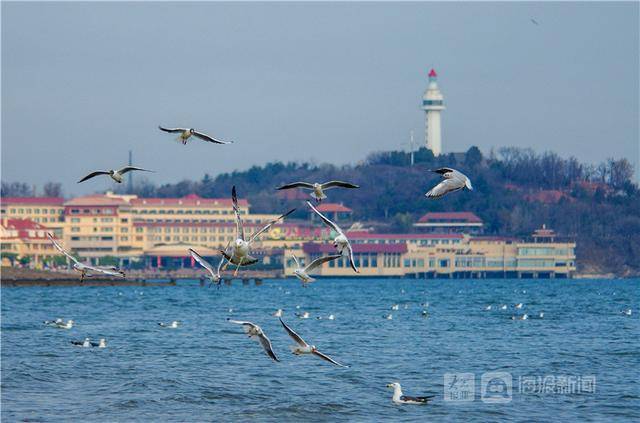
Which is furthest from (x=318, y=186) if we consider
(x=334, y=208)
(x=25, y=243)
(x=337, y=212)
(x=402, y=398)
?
(x=337, y=212)

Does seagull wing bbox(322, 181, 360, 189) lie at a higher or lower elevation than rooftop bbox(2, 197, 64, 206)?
lower

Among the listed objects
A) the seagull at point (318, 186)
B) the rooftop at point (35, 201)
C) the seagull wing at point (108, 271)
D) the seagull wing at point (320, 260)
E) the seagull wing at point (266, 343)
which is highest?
the rooftop at point (35, 201)

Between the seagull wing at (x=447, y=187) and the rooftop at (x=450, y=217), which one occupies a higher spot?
the rooftop at (x=450, y=217)

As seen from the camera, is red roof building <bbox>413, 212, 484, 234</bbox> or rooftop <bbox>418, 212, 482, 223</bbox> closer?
red roof building <bbox>413, 212, 484, 234</bbox>

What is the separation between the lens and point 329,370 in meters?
33.0

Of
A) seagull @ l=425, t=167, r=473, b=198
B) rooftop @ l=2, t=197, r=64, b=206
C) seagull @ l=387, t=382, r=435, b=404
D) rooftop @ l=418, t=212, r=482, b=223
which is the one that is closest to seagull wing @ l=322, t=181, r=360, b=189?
seagull @ l=425, t=167, r=473, b=198

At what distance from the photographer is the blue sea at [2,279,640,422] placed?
2661 centimetres

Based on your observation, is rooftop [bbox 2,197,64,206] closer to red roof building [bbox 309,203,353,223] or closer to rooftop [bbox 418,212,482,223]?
red roof building [bbox 309,203,353,223]

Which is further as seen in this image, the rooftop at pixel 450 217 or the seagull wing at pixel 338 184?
the rooftop at pixel 450 217

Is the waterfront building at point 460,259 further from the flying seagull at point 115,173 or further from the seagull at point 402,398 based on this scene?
the flying seagull at point 115,173

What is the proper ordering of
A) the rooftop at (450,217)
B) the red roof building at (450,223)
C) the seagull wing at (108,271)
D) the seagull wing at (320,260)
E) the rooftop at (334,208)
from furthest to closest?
the rooftop at (450,217), the red roof building at (450,223), the rooftop at (334,208), the seagull wing at (108,271), the seagull wing at (320,260)

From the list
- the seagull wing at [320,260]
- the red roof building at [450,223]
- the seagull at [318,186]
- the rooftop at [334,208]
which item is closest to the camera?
the seagull at [318,186]

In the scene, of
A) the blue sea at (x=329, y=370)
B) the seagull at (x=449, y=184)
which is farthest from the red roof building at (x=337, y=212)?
the seagull at (x=449, y=184)

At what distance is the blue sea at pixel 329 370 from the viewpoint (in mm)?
26609
